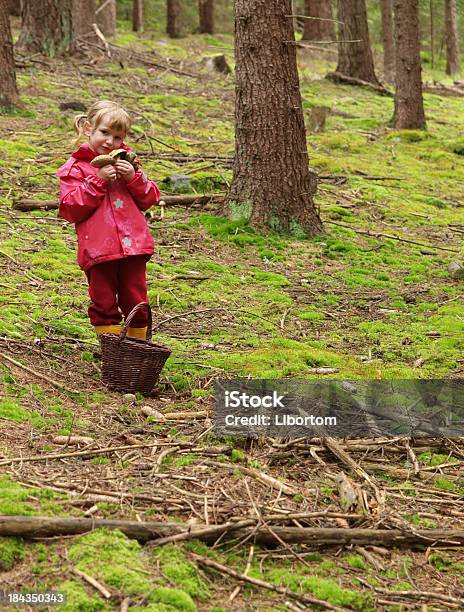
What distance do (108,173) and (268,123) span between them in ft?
13.9

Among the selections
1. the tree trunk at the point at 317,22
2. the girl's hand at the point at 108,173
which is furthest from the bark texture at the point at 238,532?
the tree trunk at the point at 317,22

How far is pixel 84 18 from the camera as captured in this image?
747 inches

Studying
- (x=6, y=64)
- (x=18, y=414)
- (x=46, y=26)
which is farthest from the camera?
(x=46, y=26)

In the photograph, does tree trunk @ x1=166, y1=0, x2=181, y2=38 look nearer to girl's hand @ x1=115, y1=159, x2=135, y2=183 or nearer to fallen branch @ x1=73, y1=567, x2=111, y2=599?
girl's hand @ x1=115, y1=159, x2=135, y2=183

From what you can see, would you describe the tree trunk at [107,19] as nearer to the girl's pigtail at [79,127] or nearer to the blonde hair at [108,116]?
the girl's pigtail at [79,127]

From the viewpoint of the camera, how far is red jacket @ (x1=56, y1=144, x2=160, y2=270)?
211 inches

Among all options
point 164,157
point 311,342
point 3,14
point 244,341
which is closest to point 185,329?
point 244,341

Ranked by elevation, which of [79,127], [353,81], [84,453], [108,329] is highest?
[79,127]

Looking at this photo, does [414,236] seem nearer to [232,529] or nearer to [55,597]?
[232,529]

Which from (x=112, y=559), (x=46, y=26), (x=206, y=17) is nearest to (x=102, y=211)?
(x=112, y=559)

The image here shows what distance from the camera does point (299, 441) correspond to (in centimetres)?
449

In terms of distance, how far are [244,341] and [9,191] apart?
4.24 meters

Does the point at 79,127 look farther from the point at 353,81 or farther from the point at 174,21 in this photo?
the point at 174,21

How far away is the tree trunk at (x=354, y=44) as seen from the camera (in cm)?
1873
